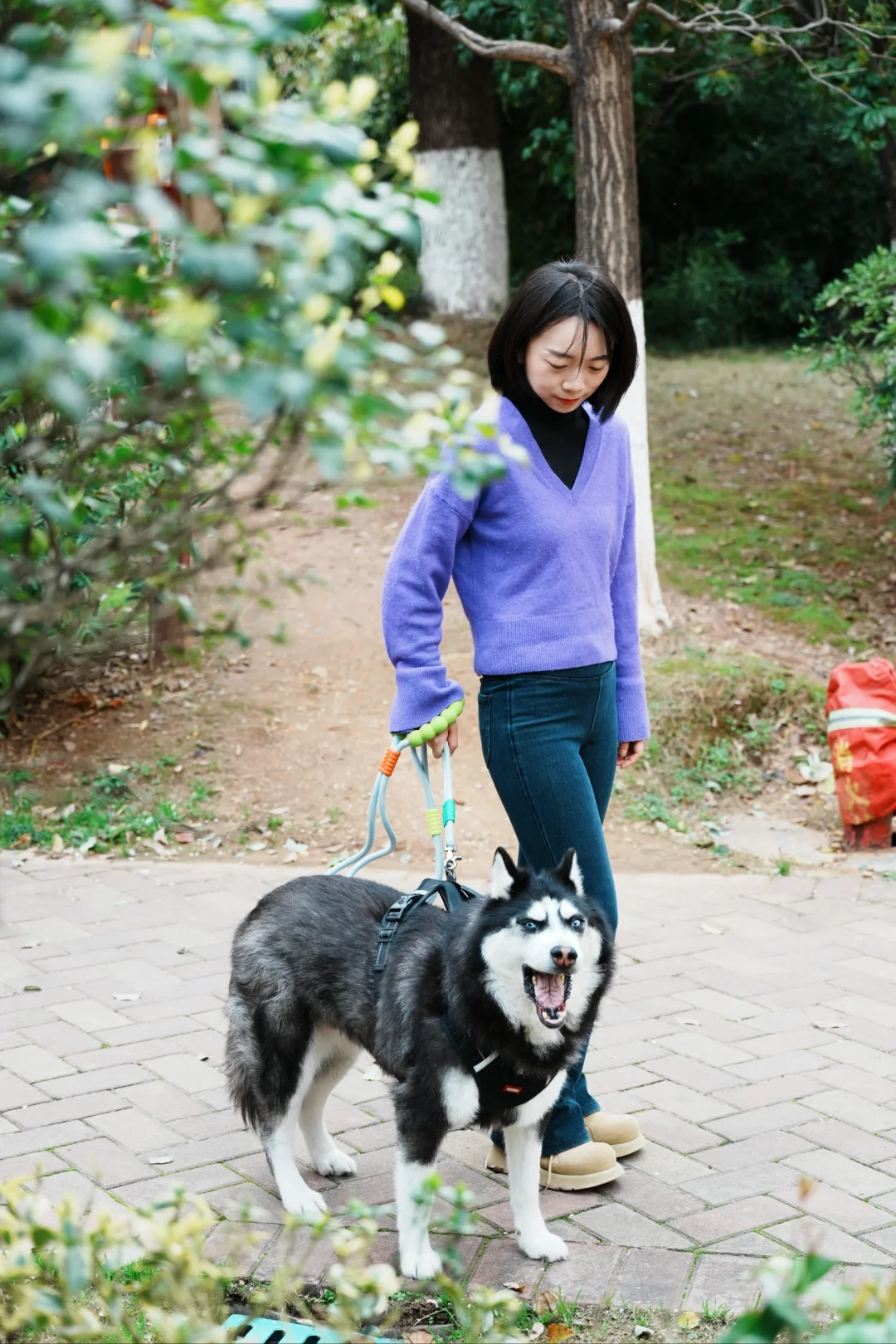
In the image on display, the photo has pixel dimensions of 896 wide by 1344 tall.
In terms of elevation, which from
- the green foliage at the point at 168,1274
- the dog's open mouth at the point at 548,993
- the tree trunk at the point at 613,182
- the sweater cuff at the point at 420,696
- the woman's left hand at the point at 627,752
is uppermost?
the tree trunk at the point at 613,182

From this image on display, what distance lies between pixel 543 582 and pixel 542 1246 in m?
1.59

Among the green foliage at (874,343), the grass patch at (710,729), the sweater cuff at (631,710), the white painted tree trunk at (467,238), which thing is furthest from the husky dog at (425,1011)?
the white painted tree trunk at (467,238)

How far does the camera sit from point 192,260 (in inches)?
53.7

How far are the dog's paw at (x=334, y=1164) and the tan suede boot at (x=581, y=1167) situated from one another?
0.51 meters

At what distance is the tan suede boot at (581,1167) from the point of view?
371 cm

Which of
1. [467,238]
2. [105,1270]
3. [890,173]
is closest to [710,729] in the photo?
[890,173]

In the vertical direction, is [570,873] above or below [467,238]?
below

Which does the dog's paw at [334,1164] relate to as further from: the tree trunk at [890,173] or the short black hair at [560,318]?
the tree trunk at [890,173]

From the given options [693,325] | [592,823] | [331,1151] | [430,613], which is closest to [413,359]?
[430,613]

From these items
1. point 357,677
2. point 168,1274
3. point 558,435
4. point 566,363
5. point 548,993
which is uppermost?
point 566,363

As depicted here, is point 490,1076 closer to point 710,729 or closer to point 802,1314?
point 802,1314

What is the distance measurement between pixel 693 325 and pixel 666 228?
204cm

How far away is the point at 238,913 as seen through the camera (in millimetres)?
5750

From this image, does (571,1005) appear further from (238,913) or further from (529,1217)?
(238,913)
